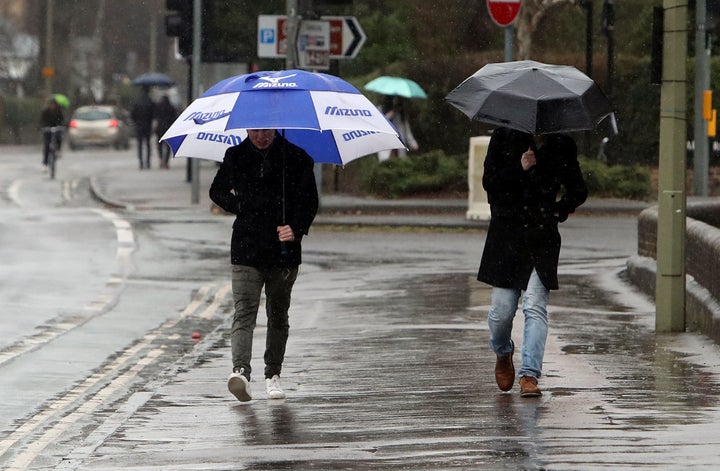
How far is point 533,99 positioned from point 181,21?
19501mm

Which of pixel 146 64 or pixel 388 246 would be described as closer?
pixel 388 246

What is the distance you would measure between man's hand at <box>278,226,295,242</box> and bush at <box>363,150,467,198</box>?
18.1 meters

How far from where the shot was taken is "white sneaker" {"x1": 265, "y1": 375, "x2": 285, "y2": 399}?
9.73 meters

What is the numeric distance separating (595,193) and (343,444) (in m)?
19.9

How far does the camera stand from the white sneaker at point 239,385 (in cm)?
938

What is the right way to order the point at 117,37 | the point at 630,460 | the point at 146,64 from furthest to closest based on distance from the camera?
the point at 146,64 → the point at 117,37 → the point at 630,460

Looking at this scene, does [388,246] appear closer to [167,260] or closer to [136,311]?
[167,260]

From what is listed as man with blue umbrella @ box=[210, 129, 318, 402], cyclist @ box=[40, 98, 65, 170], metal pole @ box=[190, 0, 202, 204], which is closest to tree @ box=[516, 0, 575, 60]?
metal pole @ box=[190, 0, 202, 204]

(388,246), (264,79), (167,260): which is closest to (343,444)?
(264,79)

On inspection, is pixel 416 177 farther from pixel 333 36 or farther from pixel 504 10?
pixel 504 10

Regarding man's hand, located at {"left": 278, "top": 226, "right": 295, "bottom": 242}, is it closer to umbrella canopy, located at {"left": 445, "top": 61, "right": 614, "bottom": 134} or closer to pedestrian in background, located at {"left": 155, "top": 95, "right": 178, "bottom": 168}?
umbrella canopy, located at {"left": 445, "top": 61, "right": 614, "bottom": 134}

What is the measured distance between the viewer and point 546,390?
9.74m

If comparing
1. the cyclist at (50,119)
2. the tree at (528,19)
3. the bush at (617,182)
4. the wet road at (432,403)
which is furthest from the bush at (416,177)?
the cyclist at (50,119)

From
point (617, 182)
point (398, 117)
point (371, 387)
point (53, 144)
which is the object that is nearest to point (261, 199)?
point (371, 387)
